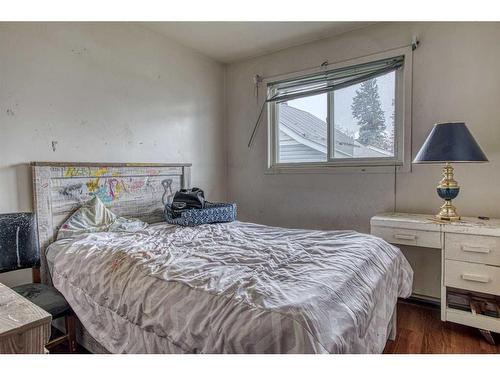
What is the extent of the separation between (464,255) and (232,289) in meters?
1.68

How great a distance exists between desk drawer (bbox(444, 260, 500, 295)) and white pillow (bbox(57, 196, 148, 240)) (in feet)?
7.16

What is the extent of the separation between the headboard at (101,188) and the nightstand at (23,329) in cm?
137

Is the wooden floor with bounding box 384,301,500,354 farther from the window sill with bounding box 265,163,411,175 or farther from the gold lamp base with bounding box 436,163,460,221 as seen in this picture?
the window sill with bounding box 265,163,411,175

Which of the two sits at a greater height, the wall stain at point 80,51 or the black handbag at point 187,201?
the wall stain at point 80,51

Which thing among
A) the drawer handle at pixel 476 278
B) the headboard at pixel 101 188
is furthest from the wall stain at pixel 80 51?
the drawer handle at pixel 476 278

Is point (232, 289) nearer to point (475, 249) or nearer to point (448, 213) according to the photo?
point (475, 249)

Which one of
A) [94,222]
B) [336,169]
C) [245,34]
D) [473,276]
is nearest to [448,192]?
[473,276]

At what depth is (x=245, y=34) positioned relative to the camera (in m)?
2.70

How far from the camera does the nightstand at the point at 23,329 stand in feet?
2.15

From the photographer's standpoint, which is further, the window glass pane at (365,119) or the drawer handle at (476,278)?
the window glass pane at (365,119)

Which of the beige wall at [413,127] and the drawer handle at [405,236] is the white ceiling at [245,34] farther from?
the drawer handle at [405,236]

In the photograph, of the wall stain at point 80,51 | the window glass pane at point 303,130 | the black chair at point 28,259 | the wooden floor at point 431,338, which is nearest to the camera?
the black chair at point 28,259

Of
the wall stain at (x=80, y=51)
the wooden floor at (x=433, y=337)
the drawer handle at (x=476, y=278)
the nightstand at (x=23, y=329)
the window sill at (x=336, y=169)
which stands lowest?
the wooden floor at (x=433, y=337)
